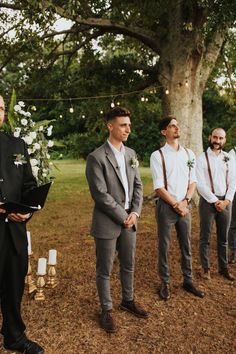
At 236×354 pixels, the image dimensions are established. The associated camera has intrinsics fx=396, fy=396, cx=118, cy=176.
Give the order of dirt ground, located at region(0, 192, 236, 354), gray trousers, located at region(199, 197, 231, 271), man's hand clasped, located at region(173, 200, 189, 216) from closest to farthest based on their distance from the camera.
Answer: dirt ground, located at region(0, 192, 236, 354) → man's hand clasped, located at region(173, 200, 189, 216) → gray trousers, located at region(199, 197, 231, 271)

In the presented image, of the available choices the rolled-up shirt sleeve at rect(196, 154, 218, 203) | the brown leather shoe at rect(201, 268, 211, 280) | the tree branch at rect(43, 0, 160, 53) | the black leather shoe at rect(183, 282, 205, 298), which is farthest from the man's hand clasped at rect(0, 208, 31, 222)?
the tree branch at rect(43, 0, 160, 53)

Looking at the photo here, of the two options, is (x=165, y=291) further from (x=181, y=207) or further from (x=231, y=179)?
(x=231, y=179)

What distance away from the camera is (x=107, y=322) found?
411 centimetres

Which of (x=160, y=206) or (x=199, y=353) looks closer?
(x=199, y=353)

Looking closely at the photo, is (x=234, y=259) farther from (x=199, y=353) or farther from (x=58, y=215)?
(x=58, y=215)

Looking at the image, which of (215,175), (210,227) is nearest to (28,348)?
(210,227)

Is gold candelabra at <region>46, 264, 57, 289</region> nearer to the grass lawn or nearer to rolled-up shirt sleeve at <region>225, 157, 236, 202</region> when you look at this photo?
the grass lawn

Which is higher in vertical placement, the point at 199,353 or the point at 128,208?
the point at 128,208

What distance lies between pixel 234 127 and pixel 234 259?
17.0m

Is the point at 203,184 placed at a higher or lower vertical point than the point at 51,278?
higher

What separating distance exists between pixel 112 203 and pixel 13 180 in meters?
1.10

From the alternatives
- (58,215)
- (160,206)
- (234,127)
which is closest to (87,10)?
(58,215)

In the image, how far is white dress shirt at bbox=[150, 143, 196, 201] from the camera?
16.0ft

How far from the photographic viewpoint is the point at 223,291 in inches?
203
